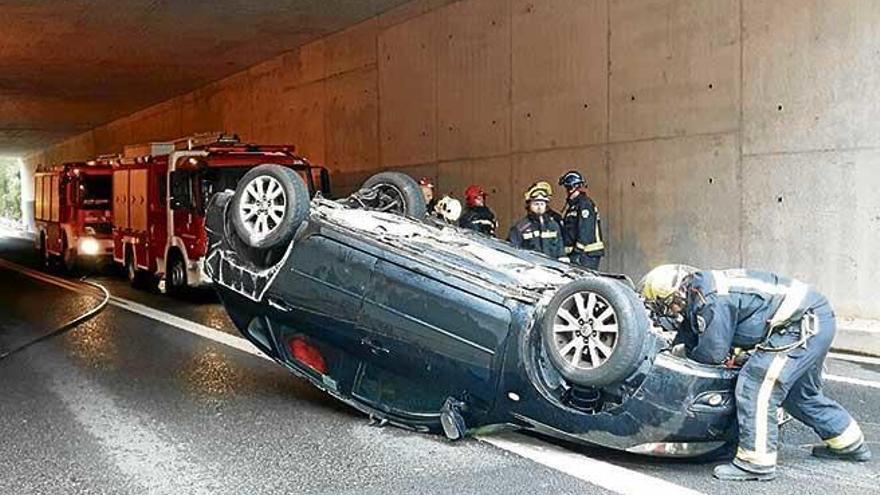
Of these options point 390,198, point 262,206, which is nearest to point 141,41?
point 390,198

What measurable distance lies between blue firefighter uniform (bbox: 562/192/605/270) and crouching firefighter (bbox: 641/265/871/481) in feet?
15.8

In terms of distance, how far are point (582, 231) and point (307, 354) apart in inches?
171

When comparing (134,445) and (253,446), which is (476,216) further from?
(134,445)

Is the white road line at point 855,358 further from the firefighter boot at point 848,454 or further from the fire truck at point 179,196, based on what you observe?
the fire truck at point 179,196

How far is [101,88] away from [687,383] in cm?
2411

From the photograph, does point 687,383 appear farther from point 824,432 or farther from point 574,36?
point 574,36

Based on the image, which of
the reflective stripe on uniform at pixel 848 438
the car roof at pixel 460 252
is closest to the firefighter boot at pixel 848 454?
the reflective stripe on uniform at pixel 848 438

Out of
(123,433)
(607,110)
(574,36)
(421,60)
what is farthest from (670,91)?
(123,433)

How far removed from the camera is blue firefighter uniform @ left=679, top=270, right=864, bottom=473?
14.6 feet

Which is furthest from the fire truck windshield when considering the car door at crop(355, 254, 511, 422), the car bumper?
the car bumper

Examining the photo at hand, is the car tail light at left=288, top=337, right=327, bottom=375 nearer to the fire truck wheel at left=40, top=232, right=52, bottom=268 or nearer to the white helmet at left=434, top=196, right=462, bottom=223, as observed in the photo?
the white helmet at left=434, top=196, right=462, bottom=223

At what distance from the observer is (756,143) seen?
9.22 meters

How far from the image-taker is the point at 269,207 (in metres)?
6.03

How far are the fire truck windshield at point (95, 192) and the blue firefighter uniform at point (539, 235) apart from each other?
38.5 feet
